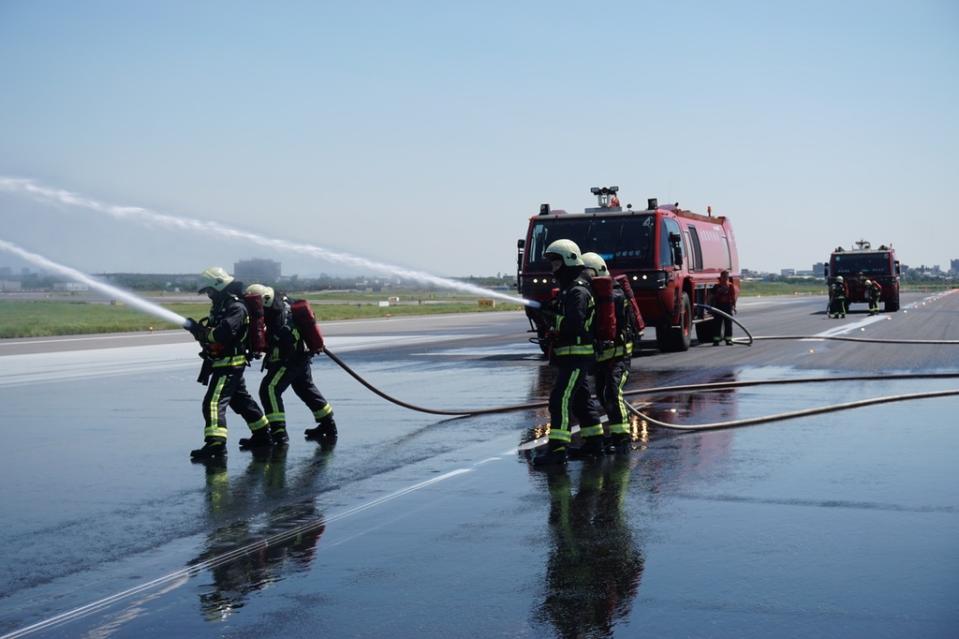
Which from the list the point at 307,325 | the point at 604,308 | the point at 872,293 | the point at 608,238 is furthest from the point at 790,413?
the point at 872,293

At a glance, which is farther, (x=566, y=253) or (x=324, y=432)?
(x=324, y=432)

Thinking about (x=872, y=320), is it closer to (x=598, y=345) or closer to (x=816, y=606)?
(x=598, y=345)

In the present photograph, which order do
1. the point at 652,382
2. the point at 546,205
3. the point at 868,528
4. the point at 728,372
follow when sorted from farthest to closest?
the point at 546,205 < the point at 728,372 < the point at 652,382 < the point at 868,528

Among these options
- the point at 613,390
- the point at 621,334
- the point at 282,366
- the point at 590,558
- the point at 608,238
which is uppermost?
the point at 608,238

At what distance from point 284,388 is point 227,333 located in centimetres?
110

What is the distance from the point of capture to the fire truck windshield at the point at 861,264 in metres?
45.3

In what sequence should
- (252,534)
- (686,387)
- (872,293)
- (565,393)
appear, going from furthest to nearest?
(872,293), (686,387), (565,393), (252,534)

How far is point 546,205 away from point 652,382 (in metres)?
6.13

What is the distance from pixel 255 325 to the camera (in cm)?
1049

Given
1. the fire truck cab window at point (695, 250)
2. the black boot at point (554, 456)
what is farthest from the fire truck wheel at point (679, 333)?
the black boot at point (554, 456)

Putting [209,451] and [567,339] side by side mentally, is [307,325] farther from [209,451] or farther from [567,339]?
[567,339]

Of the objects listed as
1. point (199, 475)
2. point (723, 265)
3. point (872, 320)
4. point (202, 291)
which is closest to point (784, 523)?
Answer: point (199, 475)

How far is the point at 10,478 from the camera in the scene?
9.26m

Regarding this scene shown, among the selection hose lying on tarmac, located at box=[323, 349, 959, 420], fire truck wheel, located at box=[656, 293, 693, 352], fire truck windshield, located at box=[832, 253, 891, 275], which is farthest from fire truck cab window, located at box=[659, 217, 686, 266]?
fire truck windshield, located at box=[832, 253, 891, 275]
